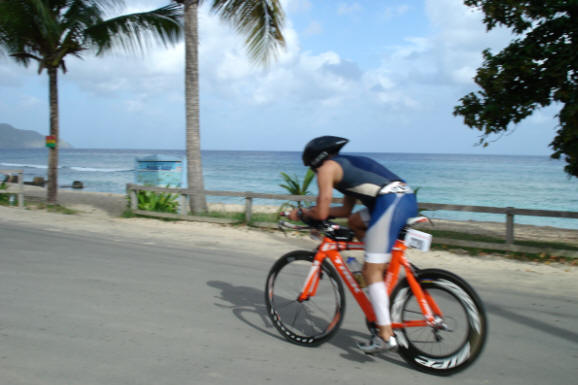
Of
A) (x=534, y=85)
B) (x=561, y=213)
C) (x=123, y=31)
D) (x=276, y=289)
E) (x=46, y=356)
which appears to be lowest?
(x=46, y=356)

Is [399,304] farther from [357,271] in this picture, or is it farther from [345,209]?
[345,209]

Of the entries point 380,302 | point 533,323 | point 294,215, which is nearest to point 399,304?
point 380,302

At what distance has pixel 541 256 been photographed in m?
8.05

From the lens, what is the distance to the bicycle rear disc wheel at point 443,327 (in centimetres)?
312

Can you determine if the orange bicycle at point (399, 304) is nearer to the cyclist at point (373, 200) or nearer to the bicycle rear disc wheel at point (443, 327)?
the bicycle rear disc wheel at point (443, 327)

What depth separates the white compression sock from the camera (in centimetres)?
331

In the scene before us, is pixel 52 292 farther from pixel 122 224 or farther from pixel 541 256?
pixel 541 256

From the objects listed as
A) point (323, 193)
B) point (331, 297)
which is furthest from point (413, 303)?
point (323, 193)

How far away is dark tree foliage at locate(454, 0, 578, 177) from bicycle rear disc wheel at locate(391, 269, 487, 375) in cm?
556

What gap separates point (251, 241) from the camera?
9.38m

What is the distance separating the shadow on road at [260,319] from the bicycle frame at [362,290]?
377mm

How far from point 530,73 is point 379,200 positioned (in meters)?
6.18

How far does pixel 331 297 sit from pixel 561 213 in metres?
6.13

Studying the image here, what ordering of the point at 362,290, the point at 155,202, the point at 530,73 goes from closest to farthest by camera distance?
the point at 362,290
the point at 530,73
the point at 155,202
